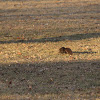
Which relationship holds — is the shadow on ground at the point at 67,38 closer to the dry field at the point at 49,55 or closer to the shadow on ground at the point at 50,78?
the dry field at the point at 49,55

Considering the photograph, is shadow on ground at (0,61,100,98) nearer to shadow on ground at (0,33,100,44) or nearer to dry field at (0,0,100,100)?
dry field at (0,0,100,100)

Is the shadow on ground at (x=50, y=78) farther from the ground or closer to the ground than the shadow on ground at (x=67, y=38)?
closer to the ground

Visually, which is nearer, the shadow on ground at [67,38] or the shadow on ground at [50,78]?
the shadow on ground at [50,78]

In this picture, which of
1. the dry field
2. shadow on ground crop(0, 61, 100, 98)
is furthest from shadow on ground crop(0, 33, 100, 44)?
shadow on ground crop(0, 61, 100, 98)

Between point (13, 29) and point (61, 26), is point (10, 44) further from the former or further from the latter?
point (61, 26)

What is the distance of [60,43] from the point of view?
895cm

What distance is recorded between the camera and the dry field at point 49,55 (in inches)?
195

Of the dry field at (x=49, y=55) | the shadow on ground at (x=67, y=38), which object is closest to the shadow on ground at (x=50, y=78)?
the dry field at (x=49, y=55)

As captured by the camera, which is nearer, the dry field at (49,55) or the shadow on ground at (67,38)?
the dry field at (49,55)

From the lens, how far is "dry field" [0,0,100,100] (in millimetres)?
4953

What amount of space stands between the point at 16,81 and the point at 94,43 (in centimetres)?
390

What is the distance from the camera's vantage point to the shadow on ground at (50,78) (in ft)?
16.3

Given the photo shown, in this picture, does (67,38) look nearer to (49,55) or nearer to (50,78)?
(49,55)

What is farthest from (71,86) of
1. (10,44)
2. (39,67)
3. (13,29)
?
(13,29)
